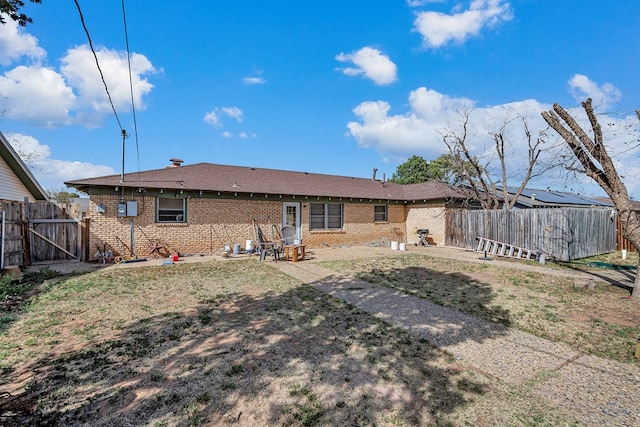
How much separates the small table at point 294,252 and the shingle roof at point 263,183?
3.49 meters

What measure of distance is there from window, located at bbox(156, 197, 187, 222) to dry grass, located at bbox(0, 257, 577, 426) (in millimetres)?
6417

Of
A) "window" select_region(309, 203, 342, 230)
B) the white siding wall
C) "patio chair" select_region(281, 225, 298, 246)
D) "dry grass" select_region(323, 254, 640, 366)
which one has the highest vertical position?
the white siding wall

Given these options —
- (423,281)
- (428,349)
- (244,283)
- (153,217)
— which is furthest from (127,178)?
(428,349)

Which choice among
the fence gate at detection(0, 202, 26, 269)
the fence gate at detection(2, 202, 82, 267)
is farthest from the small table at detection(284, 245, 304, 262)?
the fence gate at detection(0, 202, 26, 269)

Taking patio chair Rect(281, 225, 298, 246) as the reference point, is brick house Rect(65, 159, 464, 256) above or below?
above

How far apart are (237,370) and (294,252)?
7616mm

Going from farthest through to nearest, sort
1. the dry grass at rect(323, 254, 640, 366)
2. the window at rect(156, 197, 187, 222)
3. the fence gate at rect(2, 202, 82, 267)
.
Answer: the window at rect(156, 197, 187, 222) → the fence gate at rect(2, 202, 82, 267) → the dry grass at rect(323, 254, 640, 366)

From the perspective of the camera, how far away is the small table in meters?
10.8

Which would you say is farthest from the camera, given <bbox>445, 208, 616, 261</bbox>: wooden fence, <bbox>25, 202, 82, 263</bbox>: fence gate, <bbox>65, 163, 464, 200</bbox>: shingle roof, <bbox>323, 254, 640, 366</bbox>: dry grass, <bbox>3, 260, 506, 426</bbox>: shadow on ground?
<bbox>65, 163, 464, 200</bbox>: shingle roof

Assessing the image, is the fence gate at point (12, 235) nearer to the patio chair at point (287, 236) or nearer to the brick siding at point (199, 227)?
the brick siding at point (199, 227)

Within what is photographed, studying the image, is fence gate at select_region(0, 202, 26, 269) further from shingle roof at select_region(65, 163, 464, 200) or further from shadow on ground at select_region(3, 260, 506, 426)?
shadow on ground at select_region(3, 260, 506, 426)

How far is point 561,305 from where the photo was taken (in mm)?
5680

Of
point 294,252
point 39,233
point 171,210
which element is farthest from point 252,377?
point 39,233

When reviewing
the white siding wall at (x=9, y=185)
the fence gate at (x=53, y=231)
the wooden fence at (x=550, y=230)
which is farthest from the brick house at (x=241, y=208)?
the white siding wall at (x=9, y=185)
